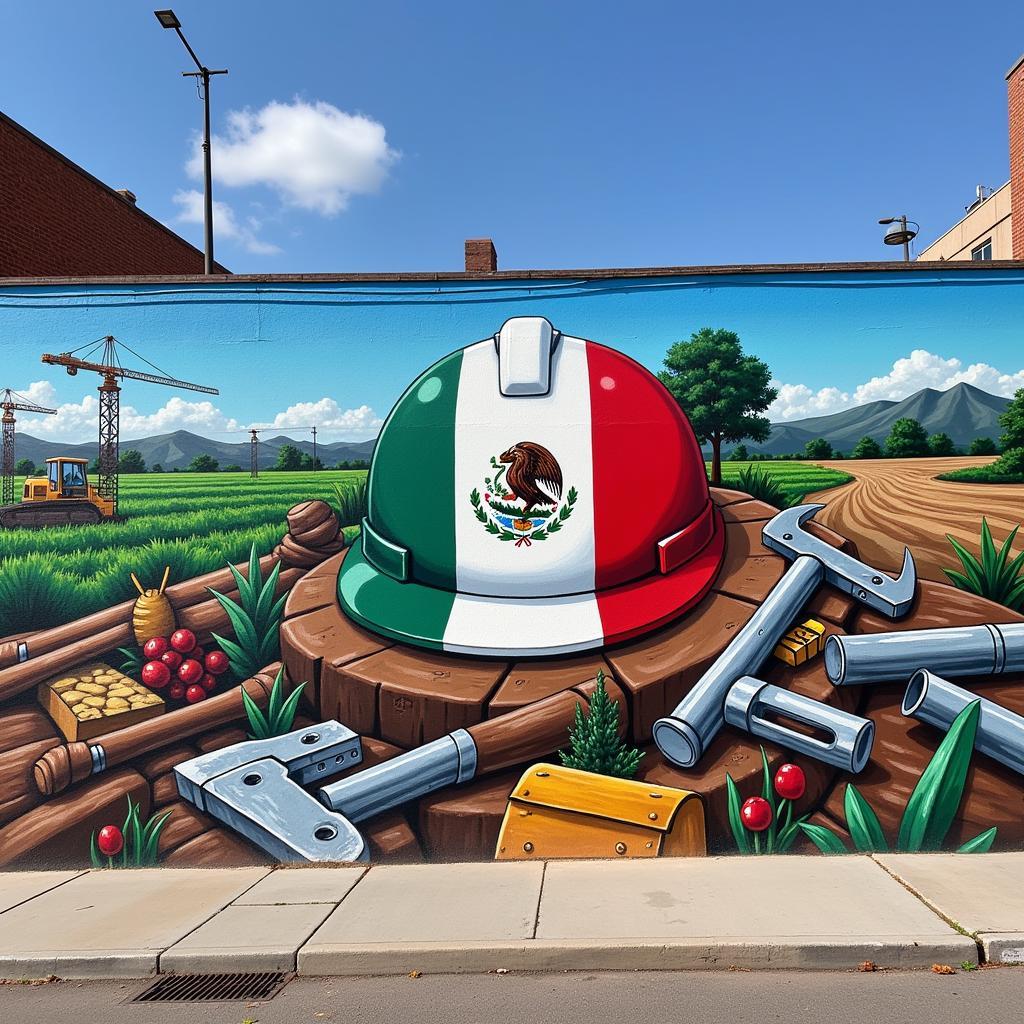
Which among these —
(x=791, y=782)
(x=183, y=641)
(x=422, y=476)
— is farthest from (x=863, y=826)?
(x=183, y=641)

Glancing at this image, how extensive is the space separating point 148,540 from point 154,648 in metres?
1.00

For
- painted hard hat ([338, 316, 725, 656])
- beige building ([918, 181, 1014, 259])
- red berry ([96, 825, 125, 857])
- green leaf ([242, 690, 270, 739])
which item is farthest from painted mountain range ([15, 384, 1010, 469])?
beige building ([918, 181, 1014, 259])

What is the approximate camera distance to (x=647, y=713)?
582 centimetres

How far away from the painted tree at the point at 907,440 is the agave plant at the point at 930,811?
2.29 metres

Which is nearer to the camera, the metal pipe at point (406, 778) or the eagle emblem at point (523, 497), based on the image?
the metal pipe at point (406, 778)

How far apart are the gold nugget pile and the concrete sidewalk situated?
1133 millimetres

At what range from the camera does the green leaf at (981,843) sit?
18.6 feet

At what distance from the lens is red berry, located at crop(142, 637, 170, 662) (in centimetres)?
652

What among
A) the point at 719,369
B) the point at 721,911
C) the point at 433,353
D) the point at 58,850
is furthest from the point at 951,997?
the point at 58,850

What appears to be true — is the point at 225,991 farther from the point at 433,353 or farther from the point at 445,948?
the point at 433,353

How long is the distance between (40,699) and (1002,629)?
769 cm

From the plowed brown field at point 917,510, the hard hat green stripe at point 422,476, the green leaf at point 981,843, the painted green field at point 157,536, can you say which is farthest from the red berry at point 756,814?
the hard hat green stripe at point 422,476

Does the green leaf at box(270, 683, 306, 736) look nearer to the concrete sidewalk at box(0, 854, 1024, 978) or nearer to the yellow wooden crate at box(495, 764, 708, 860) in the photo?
the concrete sidewalk at box(0, 854, 1024, 978)

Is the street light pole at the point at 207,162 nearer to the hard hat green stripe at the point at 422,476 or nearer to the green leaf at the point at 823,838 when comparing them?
the hard hat green stripe at the point at 422,476
